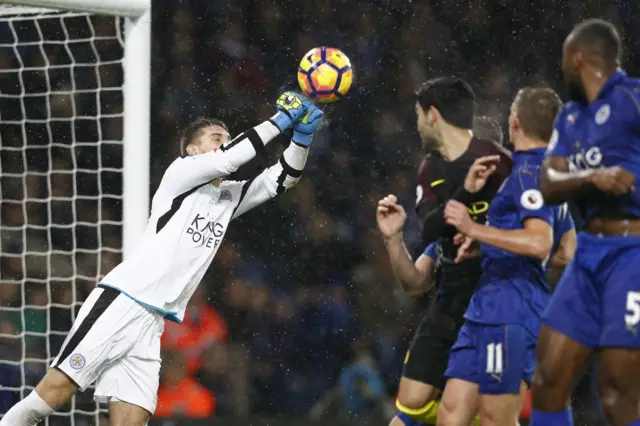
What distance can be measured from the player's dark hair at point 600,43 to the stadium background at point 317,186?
3495 millimetres

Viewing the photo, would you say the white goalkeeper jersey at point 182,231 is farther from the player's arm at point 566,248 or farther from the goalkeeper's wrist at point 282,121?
the player's arm at point 566,248

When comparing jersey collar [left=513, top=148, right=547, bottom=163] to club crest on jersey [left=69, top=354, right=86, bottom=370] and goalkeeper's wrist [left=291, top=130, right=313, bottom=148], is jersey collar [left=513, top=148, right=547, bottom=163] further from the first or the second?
club crest on jersey [left=69, top=354, right=86, bottom=370]

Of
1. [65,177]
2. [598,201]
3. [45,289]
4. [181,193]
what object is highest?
[598,201]

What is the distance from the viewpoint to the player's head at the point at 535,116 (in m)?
3.10

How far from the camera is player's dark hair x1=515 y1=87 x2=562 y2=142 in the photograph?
10.2 feet

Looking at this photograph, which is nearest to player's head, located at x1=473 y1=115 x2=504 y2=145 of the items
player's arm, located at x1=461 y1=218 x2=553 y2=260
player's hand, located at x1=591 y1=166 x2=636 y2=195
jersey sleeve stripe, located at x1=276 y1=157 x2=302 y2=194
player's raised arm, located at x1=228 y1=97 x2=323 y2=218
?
player's raised arm, located at x1=228 y1=97 x2=323 y2=218

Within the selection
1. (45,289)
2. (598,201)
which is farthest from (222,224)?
(45,289)

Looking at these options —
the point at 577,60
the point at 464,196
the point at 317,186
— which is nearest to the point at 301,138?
the point at 464,196

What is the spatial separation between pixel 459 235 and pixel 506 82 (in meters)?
3.52

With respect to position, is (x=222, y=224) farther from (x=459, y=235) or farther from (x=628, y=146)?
(x=628, y=146)

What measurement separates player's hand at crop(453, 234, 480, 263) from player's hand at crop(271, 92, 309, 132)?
98 cm

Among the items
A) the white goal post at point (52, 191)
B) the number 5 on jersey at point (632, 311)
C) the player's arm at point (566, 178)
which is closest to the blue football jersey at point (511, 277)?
the player's arm at point (566, 178)

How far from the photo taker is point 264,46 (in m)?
6.70

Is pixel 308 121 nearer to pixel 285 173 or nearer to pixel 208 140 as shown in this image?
pixel 285 173
